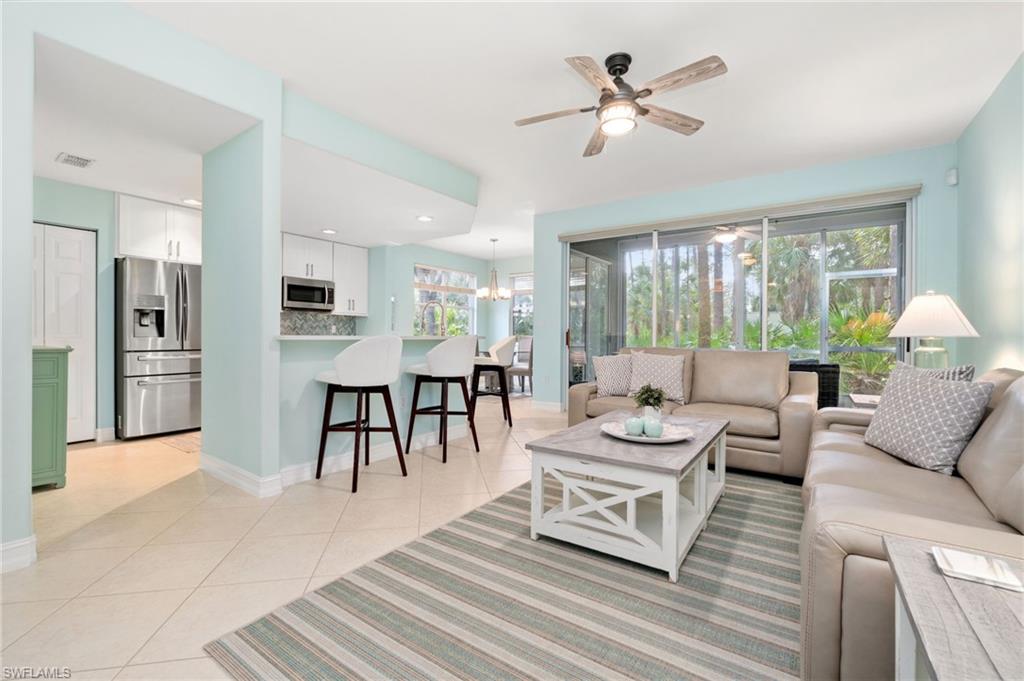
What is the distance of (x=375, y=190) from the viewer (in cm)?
386

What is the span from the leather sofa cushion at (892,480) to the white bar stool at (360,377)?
7.68 feet

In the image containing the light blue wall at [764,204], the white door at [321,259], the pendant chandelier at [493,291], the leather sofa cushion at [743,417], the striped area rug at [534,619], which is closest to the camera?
the striped area rug at [534,619]

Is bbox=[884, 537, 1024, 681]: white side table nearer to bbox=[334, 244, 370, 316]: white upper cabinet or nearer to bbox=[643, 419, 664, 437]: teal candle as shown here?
bbox=[643, 419, 664, 437]: teal candle

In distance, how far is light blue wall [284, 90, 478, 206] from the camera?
118 inches

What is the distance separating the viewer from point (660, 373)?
3887mm

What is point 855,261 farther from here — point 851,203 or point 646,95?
point 646,95

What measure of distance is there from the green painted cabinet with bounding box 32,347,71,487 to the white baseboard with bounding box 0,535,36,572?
45.1 inches

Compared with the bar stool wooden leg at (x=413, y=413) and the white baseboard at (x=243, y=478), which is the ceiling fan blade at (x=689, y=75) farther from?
the white baseboard at (x=243, y=478)

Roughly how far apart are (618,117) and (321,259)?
4.67m

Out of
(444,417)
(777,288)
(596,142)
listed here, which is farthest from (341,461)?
(777,288)

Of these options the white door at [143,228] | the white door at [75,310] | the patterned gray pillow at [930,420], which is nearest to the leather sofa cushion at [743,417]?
the patterned gray pillow at [930,420]

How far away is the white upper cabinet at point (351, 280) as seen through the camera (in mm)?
6219

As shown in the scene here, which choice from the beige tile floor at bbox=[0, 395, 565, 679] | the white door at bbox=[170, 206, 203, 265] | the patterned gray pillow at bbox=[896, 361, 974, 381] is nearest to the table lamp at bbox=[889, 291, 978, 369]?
the patterned gray pillow at bbox=[896, 361, 974, 381]

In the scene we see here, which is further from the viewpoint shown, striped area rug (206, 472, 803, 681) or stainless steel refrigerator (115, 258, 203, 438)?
stainless steel refrigerator (115, 258, 203, 438)
